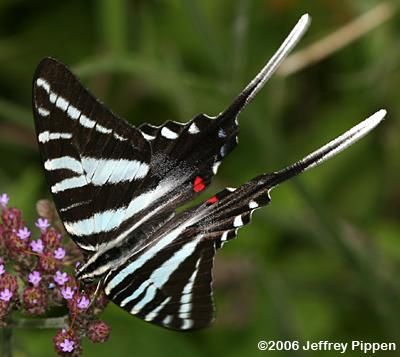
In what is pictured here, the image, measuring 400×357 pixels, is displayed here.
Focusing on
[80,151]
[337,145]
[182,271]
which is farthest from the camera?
[80,151]

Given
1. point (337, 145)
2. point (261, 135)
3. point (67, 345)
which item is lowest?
point (67, 345)

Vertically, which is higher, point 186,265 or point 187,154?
point 187,154

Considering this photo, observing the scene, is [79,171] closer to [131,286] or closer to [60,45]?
[131,286]

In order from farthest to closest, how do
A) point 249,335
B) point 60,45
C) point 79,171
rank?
point 60,45, point 249,335, point 79,171

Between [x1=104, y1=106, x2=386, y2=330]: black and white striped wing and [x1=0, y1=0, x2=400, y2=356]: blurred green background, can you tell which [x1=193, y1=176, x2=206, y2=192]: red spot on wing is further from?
[x1=0, y1=0, x2=400, y2=356]: blurred green background

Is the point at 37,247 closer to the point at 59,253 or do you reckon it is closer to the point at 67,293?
the point at 59,253

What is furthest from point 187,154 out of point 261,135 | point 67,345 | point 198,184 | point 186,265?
point 261,135

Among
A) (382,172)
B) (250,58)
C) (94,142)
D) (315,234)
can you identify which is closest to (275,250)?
(315,234)

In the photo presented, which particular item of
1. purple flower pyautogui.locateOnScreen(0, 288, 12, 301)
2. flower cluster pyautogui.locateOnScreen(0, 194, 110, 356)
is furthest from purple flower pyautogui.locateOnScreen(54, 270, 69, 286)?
purple flower pyautogui.locateOnScreen(0, 288, 12, 301)
